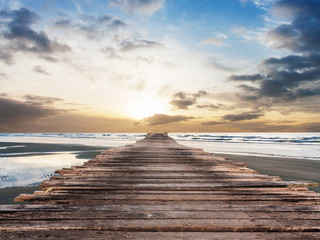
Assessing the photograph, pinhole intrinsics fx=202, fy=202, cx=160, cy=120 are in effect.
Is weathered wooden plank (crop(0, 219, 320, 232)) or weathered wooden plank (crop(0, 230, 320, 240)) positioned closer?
weathered wooden plank (crop(0, 230, 320, 240))

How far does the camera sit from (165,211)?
254 cm

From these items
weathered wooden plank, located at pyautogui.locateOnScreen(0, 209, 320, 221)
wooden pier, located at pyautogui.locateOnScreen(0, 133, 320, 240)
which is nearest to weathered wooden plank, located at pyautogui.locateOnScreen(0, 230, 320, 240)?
wooden pier, located at pyautogui.locateOnScreen(0, 133, 320, 240)

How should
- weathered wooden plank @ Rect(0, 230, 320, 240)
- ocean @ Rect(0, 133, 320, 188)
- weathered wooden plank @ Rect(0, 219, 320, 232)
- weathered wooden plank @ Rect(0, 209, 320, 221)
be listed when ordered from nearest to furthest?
weathered wooden plank @ Rect(0, 230, 320, 240) → weathered wooden plank @ Rect(0, 219, 320, 232) → weathered wooden plank @ Rect(0, 209, 320, 221) → ocean @ Rect(0, 133, 320, 188)

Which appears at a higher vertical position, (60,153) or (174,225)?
(174,225)

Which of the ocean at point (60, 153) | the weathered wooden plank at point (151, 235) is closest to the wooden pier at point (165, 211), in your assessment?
the weathered wooden plank at point (151, 235)

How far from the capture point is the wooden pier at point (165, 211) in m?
2.08

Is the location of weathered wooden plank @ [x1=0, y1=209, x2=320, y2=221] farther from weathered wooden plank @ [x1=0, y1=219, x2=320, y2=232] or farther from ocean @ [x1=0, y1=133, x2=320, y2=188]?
ocean @ [x1=0, y1=133, x2=320, y2=188]

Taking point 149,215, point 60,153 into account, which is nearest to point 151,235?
point 149,215

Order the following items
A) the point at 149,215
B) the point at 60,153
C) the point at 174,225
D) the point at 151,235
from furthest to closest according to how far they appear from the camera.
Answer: the point at 60,153
the point at 149,215
the point at 174,225
the point at 151,235

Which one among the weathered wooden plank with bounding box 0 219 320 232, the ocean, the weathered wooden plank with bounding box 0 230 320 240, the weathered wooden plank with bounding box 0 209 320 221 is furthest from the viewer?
the ocean

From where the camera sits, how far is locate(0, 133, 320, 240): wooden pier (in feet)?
6.84

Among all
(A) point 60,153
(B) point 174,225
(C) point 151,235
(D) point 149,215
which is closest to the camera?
(C) point 151,235

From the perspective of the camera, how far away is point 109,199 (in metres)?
3.00

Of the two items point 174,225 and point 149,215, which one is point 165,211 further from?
point 174,225
